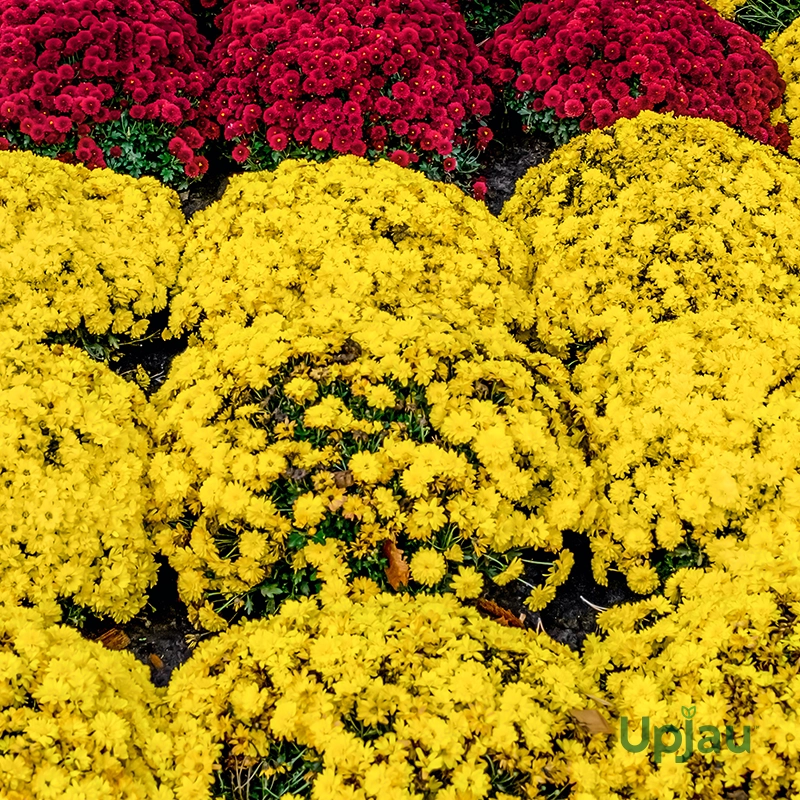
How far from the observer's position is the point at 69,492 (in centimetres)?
326

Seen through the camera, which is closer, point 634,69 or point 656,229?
point 656,229

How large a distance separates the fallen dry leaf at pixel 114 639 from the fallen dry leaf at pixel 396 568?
3.88 feet

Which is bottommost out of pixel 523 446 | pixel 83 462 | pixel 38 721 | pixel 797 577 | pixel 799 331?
pixel 83 462

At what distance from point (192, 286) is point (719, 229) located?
290 cm

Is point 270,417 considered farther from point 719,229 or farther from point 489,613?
point 719,229

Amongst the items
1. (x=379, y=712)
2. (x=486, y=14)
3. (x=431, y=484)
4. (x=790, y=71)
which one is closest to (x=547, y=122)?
(x=486, y=14)

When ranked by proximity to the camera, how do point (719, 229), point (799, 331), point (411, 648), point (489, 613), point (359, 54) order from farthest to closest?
point (359, 54), point (719, 229), point (799, 331), point (489, 613), point (411, 648)

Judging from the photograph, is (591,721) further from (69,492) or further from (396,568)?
(69,492)

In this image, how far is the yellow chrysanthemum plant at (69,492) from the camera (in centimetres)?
313

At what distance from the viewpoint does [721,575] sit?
3100 millimetres

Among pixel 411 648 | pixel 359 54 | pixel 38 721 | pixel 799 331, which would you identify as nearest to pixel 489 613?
pixel 411 648

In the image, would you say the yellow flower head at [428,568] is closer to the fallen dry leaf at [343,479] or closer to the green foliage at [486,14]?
the fallen dry leaf at [343,479]

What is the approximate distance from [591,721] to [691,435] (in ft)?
4.57

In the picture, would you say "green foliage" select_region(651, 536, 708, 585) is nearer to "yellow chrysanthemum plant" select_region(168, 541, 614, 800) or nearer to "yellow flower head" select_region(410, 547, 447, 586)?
"yellow chrysanthemum plant" select_region(168, 541, 614, 800)
